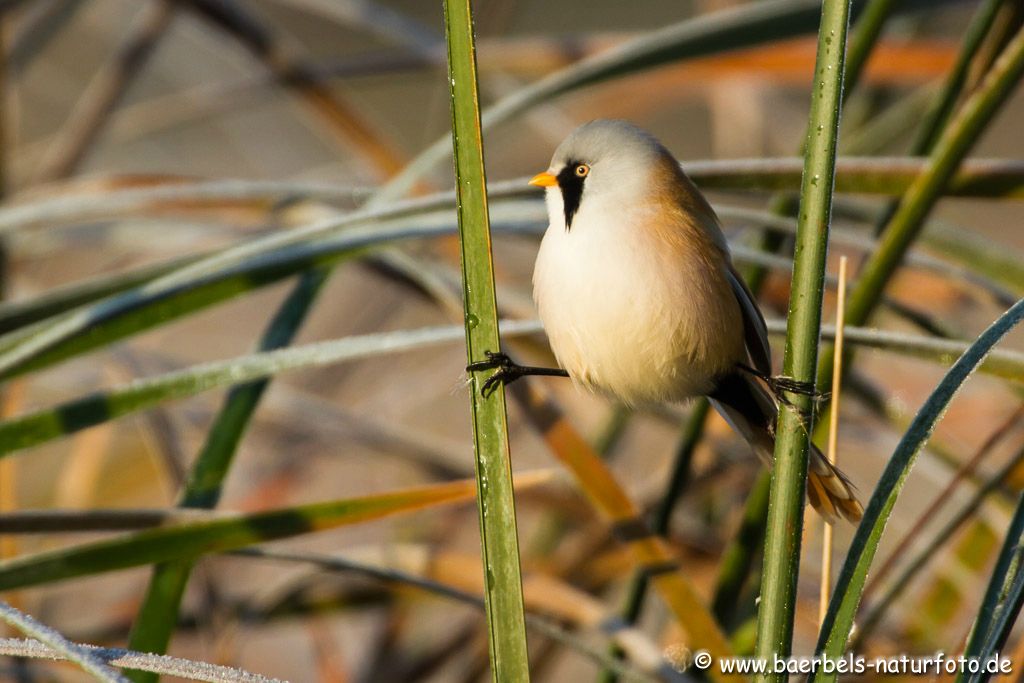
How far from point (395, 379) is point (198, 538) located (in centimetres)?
185

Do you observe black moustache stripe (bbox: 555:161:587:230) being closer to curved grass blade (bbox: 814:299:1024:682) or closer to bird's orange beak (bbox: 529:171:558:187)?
bird's orange beak (bbox: 529:171:558:187)

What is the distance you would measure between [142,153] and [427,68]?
2592 mm

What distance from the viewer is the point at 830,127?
3.00ft

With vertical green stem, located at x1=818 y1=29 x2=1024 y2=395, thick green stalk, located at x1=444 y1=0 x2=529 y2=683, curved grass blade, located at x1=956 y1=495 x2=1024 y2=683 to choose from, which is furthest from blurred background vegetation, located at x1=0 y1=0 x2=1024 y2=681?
thick green stalk, located at x1=444 y1=0 x2=529 y2=683

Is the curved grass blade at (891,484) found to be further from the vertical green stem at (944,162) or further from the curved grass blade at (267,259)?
the curved grass blade at (267,259)

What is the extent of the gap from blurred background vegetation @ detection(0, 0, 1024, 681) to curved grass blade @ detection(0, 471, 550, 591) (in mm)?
12

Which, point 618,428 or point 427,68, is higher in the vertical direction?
point 427,68

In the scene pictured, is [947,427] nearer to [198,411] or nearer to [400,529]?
[400,529]

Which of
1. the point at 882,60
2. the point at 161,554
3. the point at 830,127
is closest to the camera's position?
the point at 830,127

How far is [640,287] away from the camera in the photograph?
1.27m

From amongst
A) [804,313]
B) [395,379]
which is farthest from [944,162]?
[395,379]

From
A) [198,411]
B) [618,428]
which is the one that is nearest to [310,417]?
[198,411]

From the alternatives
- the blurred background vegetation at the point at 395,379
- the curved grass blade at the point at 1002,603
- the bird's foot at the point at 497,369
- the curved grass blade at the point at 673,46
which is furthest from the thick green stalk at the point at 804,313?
the curved grass blade at the point at 673,46

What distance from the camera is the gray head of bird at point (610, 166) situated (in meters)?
1.34
